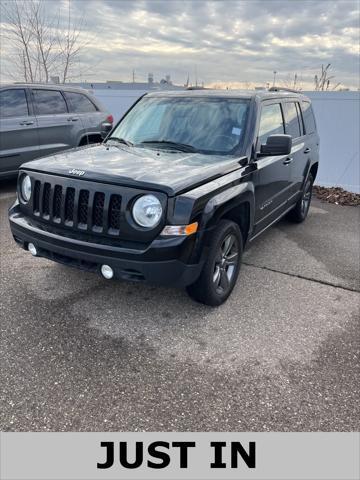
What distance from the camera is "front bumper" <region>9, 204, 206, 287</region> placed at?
9.68 feet

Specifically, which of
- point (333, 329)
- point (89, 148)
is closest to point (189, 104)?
point (89, 148)

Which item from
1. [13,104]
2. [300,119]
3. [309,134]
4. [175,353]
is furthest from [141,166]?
[13,104]

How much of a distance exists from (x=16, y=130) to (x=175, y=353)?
536 cm

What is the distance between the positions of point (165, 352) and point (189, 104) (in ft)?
8.31

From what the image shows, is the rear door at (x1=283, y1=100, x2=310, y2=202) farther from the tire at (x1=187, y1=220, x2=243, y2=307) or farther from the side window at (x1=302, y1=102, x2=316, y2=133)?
the tire at (x1=187, y1=220, x2=243, y2=307)

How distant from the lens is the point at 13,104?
22.7ft

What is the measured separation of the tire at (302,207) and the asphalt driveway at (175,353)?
1.84 metres

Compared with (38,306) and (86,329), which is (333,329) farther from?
(38,306)

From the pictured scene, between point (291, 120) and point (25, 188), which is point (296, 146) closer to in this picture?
point (291, 120)

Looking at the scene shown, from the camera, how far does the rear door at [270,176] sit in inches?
164

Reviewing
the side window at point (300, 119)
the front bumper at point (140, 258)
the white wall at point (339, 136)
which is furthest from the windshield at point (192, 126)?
the white wall at point (339, 136)

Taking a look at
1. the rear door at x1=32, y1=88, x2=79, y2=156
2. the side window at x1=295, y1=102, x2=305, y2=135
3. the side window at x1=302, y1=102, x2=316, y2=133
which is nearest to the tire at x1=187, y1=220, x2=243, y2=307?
the side window at x1=295, y1=102, x2=305, y2=135

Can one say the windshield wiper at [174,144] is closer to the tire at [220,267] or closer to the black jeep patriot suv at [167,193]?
the black jeep patriot suv at [167,193]

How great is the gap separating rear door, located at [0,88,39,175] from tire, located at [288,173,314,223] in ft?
14.7
